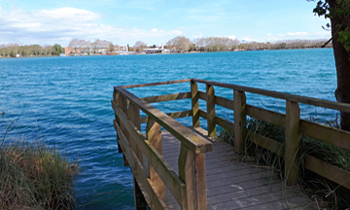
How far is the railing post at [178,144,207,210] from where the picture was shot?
80.6 inches

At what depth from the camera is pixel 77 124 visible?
12.9m

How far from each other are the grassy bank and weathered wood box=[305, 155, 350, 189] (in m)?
0.07

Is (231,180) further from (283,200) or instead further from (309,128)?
(309,128)

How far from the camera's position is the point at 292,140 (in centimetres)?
336

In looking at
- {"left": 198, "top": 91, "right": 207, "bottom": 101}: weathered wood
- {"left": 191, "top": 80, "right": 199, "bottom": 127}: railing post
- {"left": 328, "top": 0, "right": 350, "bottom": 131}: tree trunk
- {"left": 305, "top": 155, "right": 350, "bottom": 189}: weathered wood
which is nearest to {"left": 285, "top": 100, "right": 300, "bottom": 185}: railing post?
{"left": 305, "top": 155, "right": 350, "bottom": 189}: weathered wood

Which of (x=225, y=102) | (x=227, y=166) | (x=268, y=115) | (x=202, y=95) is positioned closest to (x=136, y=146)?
(x=227, y=166)

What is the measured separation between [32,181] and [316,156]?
12.3 ft

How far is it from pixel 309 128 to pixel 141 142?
70.5 inches

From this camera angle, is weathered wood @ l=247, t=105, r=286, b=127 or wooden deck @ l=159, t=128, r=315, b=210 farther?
weathered wood @ l=247, t=105, r=286, b=127

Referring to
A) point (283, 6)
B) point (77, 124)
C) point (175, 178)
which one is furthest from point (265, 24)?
point (175, 178)

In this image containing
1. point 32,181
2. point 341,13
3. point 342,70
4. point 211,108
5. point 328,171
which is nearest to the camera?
point 328,171

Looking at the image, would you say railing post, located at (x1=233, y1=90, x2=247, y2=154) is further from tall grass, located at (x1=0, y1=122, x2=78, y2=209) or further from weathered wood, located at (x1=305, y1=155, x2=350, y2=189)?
tall grass, located at (x1=0, y1=122, x2=78, y2=209)

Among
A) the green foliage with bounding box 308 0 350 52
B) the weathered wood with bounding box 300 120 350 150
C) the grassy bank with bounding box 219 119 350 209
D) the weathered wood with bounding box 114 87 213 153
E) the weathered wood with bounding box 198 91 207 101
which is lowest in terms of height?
the grassy bank with bounding box 219 119 350 209

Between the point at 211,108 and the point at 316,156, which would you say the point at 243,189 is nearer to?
the point at 316,156
